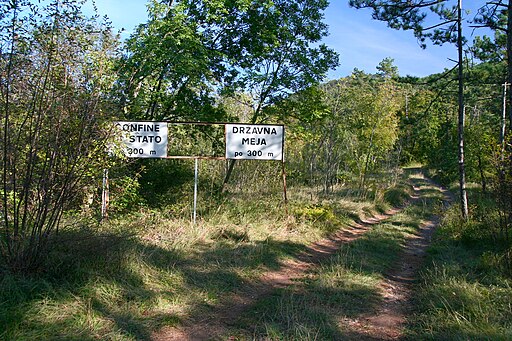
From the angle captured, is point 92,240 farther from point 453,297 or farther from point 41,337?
point 453,297

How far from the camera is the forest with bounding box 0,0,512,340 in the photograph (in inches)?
190

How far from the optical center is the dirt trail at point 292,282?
4.70 metres

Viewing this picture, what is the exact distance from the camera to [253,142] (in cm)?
1052

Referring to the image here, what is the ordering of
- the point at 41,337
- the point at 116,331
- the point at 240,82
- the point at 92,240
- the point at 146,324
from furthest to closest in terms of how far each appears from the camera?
the point at 240,82
the point at 92,240
the point at 146,324
the point at 116,331
the point at 41,337

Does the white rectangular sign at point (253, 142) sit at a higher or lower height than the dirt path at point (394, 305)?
higher

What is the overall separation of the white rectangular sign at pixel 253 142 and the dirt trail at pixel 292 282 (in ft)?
8.67

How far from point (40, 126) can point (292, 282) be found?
4357 mm

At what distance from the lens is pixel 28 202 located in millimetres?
5176

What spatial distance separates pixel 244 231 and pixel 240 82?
5.23m

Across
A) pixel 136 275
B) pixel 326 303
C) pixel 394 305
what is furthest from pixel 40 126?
pixel 394 305

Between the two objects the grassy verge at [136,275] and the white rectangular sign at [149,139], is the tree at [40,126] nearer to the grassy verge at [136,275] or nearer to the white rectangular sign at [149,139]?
the grassy verge at [136,275]

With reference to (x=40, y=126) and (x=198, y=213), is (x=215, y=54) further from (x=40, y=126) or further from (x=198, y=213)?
(x=40, y=126)

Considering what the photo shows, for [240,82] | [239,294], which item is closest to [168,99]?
[240,82]

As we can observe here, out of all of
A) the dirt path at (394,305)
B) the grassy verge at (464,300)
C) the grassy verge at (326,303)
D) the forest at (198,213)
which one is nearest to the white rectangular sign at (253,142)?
the forest at (198,213)
